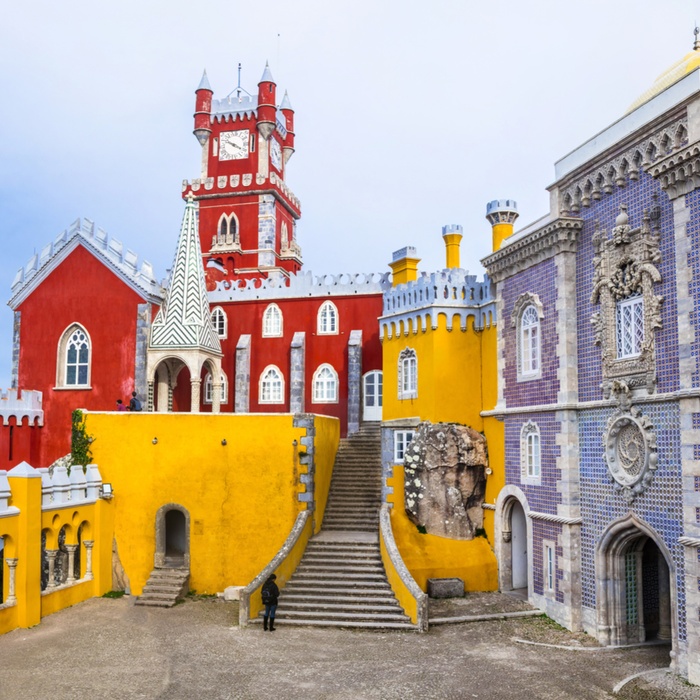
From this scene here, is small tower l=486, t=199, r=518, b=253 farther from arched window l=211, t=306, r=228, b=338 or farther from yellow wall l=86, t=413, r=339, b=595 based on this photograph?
arched window l=211, t=306, r=228, b=338

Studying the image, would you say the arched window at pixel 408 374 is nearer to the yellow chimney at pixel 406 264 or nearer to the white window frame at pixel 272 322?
the yellow chimney at pixel 406 264

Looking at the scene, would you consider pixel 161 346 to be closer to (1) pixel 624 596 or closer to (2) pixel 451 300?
(2) pixel 451 300

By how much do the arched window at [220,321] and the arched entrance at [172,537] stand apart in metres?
8.93

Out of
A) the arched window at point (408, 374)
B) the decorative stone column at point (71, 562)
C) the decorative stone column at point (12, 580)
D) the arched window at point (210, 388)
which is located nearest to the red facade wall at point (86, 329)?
the arched window at point (210, 388)

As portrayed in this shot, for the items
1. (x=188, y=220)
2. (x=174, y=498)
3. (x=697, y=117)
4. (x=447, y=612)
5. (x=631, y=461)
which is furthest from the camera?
(x=188, y=220)

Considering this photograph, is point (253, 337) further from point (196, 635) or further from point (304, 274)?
point (196, 635)

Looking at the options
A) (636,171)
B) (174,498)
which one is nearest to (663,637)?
(636,171)

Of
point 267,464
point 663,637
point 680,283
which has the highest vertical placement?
point 680,283

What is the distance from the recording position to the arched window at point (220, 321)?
29766mm

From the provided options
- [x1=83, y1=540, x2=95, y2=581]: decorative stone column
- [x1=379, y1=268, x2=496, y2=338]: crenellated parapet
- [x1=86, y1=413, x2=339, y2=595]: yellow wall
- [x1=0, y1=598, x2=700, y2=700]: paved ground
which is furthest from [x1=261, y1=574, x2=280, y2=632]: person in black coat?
[x1=379, y1=268, x2=496, y2=338]: crenellated parapet

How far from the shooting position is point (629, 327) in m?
15.3

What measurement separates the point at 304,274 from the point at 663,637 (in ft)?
60.2

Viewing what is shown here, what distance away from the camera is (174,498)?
20.4 metres

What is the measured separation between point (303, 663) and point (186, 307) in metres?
14.4
